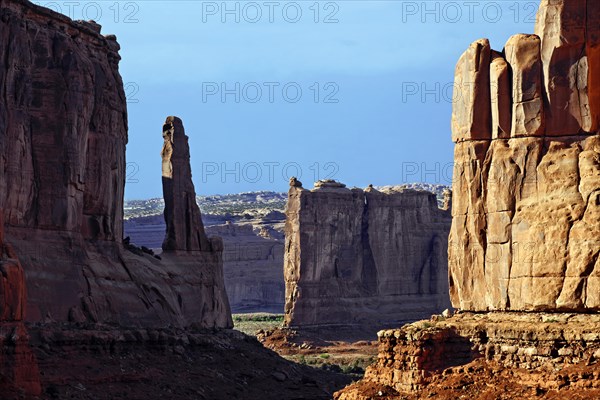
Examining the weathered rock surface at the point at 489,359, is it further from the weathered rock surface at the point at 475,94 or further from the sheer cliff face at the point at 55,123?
the sheer cliff face at the point at 55,123

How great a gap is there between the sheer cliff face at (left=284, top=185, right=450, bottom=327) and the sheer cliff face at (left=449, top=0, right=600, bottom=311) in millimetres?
74238

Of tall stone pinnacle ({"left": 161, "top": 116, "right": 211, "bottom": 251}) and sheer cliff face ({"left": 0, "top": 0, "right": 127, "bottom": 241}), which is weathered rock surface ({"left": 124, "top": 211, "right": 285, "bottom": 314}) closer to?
tall stone pinnacle ({"left": 161, "top": 116, "right": 211, "bottom": 251})

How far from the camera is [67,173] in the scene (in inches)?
2584

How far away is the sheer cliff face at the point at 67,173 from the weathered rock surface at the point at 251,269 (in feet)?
252

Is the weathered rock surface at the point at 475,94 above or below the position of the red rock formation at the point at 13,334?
above

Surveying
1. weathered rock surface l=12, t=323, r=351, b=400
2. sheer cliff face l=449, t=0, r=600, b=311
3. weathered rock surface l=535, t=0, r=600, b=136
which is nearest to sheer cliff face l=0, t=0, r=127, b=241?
weathered rock surface l=12, t=323, r=351, b=400

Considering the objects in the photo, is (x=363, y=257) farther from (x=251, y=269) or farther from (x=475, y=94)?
Result: (x=475, y=94)

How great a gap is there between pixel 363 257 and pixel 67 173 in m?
59.6

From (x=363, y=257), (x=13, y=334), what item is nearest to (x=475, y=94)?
(x=13, y=334)

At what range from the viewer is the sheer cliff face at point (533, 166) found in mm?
40375

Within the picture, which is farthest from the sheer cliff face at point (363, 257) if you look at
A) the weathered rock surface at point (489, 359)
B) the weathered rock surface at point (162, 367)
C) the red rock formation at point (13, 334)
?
the weathered rock surface at point (489, 359)

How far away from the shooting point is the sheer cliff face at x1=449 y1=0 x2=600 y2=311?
40.4 metres

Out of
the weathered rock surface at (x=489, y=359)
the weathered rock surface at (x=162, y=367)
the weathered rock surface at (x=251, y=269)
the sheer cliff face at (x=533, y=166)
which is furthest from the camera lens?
the weathered rock surface at (x=251, y=269)

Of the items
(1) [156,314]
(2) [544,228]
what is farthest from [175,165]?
(2) [544,228]
